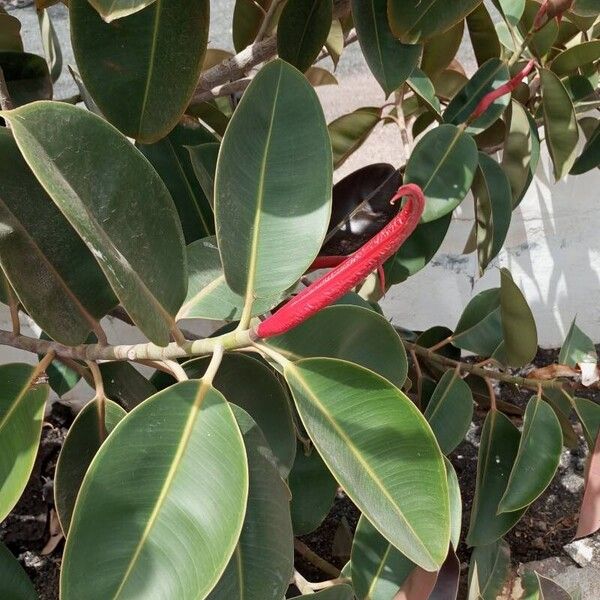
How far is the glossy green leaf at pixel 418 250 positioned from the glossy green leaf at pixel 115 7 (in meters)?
0.66

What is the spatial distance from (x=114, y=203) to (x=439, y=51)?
93 cm

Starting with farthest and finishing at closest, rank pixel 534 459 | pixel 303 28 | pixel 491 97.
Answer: pixel 491 97, pixel 534 459, pixel 303 28

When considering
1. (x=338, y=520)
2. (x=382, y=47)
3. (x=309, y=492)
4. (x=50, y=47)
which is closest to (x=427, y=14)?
(x=382, y=47)

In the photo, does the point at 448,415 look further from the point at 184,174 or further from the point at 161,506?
the point at 161,506

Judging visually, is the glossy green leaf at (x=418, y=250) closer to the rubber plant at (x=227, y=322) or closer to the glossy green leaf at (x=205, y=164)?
the rubber plant at (x=227, y=322)

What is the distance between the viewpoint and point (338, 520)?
1562 millimetres

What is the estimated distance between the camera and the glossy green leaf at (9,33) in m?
0.94

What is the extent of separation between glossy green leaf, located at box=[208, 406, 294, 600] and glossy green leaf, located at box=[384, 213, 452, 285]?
55cm

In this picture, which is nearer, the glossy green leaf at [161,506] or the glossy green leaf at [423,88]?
the glossy green leaf at [161,506]

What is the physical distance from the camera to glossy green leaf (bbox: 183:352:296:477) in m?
0.72

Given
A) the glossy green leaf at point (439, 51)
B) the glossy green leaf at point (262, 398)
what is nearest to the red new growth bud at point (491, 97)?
the glossy green leaf at point (439, 51)

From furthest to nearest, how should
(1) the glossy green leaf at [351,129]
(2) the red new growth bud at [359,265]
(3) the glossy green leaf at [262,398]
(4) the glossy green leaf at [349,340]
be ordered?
(1) the glossy green leaf at [351,129]
(3) the glossy green leaf at [262,398]
(4) the glossy green leaf at [349,340]
(2) the red new growth bud at [359,265]

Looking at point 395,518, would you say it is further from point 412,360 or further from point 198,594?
point 412,360

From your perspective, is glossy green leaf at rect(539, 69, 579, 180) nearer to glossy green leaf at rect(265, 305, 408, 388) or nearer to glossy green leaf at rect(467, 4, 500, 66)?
glossy green leaf at rect(467, 4, 500, 66)
